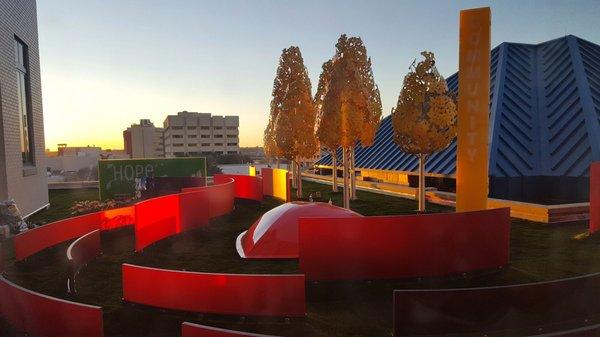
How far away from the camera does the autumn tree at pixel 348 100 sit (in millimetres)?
23984

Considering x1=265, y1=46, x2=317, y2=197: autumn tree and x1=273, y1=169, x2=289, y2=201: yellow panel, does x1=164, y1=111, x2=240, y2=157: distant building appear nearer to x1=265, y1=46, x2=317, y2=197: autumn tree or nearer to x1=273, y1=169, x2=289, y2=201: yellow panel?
x1=273, y1=169, x2=289, y2=201: yellow panel

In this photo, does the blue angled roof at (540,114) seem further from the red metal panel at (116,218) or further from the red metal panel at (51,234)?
the red metal panel at (51,234)

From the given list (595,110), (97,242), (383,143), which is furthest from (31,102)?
(595,110)

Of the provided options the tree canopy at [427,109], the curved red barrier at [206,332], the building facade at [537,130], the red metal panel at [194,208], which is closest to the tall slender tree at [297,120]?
the building facade at [537,130]

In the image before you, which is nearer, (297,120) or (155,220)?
(155,220)

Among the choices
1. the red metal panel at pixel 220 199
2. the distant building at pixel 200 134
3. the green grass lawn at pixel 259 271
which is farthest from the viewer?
the distant building at pixel 200 134

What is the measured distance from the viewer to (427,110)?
22.3m

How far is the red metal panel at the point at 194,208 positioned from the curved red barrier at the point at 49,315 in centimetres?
1001

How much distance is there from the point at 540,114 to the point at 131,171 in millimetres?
31307

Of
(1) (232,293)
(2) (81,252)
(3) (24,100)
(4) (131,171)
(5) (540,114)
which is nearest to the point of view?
(1) (232,293)

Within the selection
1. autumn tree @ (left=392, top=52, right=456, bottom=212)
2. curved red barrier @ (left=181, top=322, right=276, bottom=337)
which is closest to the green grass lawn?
curved red barrier @ (left=181, top=322, right=276, bottom=337)

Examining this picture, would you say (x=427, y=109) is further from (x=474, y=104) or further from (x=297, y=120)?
(x=297, y=120)

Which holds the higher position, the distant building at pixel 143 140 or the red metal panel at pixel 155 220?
the distant building at pixel 143 140

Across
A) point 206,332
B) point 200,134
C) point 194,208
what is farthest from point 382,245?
point 200,134
